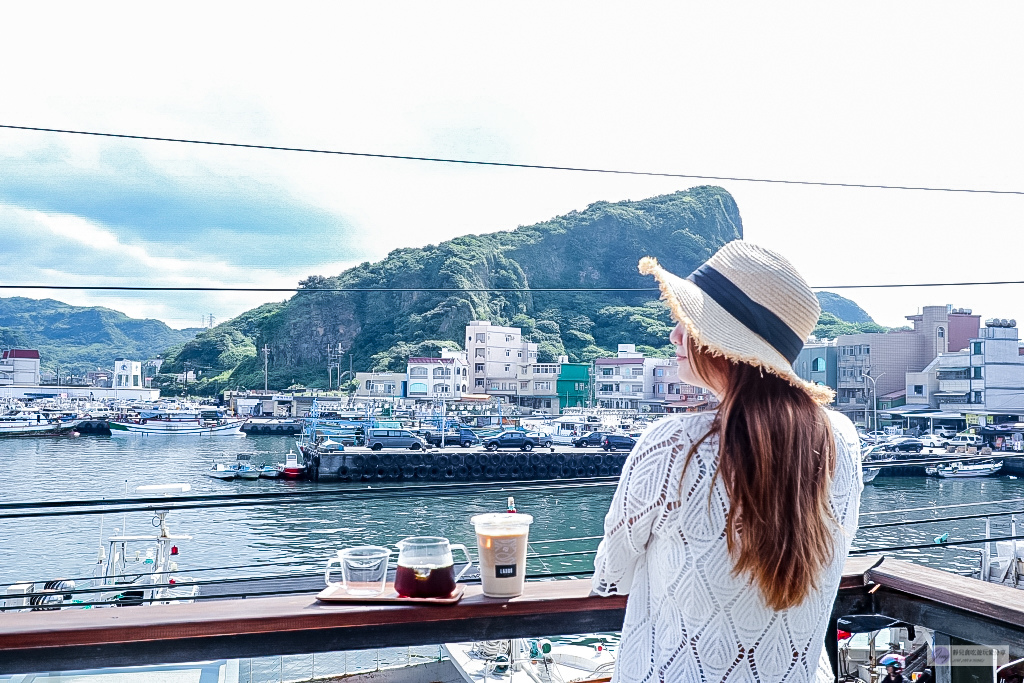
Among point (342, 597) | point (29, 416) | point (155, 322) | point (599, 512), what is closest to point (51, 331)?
point (29, 416)

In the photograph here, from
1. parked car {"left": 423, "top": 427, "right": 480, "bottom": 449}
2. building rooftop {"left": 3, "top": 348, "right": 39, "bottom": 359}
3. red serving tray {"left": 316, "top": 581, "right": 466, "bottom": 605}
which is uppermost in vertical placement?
building rooftop {"left": 3, "top": 348, "right": 39, "bottom": 359}

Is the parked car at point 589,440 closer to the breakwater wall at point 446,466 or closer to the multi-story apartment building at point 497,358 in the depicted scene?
the breakwater wall at point 446,466

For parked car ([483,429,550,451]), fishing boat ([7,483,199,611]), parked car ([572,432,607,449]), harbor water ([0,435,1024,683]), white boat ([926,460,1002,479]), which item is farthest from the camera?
parked car ([572,432,607,449])

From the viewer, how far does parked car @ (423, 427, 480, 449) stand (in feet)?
93.1

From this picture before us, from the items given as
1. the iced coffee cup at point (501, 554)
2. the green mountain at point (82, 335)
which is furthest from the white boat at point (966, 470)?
the green mountain at point (82, 335)

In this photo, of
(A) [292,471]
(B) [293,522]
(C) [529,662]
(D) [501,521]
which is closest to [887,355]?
(A) [292,471]

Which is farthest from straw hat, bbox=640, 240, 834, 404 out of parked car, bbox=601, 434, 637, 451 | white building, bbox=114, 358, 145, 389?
white building, bbox=114, 358, 145, 389

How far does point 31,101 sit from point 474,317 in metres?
53.3

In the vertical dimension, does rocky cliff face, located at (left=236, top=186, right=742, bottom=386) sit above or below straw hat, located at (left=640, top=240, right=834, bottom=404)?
above

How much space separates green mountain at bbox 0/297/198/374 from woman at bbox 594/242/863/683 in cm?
2549

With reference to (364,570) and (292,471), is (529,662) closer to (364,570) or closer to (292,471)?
(364,570)

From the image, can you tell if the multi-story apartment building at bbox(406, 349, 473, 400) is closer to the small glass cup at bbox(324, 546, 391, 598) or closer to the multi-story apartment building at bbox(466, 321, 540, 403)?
the multi-story apartment building at bbox(466, 321, 540, 403)

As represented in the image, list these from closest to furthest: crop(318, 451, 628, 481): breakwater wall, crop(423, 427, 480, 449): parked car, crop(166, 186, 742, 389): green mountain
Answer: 1. crop(318, 451, 628, 481): breakwater wall
2. crop(423, 427, 480, 449): parked car
3. crop(166, 186, 742, 389): green mountain

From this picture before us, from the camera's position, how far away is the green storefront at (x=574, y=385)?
4488 cm
